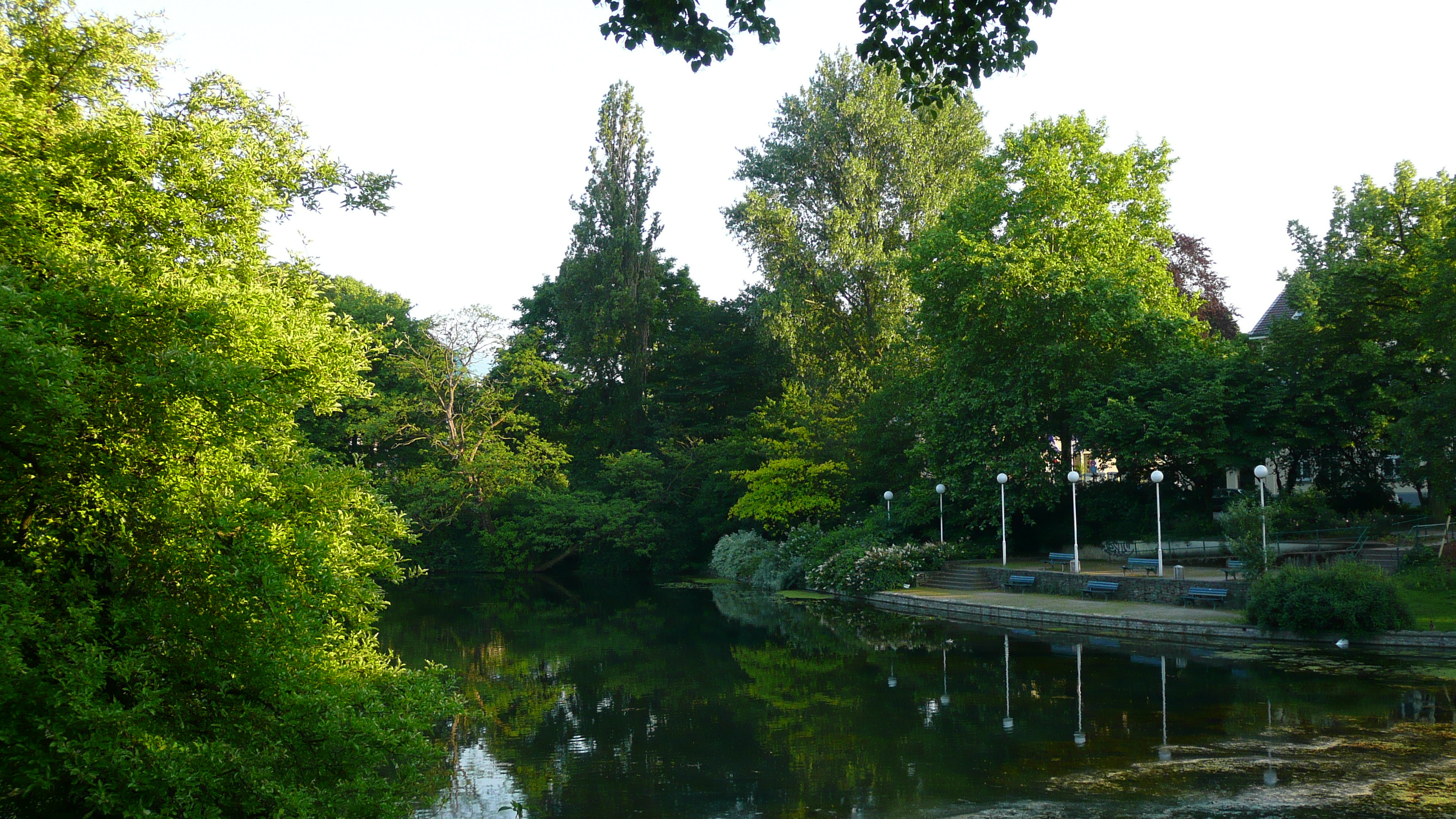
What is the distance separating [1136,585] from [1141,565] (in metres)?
1.77

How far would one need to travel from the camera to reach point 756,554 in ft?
119

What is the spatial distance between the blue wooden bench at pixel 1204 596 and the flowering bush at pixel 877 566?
8617 millimetres

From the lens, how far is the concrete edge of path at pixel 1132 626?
57.5 feet

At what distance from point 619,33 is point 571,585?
105 feet

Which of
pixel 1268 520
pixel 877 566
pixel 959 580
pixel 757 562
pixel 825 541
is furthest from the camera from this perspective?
pixel 757 562

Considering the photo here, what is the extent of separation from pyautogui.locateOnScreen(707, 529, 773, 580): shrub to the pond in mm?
13793

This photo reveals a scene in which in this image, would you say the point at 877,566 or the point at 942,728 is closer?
the point at 942,728

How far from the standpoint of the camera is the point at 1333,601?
704 inches

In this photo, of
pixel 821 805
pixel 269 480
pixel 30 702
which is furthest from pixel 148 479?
pixel 821 805

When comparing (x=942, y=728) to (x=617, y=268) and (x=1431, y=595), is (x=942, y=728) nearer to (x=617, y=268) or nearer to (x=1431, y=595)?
(x=1431, y=595)

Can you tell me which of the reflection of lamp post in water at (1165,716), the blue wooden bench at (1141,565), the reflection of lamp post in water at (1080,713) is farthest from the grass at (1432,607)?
the reflection of lamp post in water at (1080,713)

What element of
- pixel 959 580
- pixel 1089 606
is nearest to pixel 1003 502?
pixel 959 580

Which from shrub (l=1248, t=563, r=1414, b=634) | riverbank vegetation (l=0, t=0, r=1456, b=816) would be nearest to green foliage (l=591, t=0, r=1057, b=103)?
riverbank vegetation (l=0, t=0, r=1456, b=816)

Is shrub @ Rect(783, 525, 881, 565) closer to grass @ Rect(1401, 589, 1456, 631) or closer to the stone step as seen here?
the stone step
